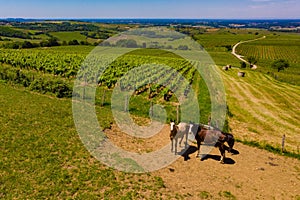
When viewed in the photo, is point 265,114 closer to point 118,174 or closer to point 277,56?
point 118,174

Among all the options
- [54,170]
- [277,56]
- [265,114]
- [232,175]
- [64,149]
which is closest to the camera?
[54,170]

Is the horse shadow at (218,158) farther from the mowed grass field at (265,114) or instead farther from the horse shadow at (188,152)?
the mowed grass field at (265,114)

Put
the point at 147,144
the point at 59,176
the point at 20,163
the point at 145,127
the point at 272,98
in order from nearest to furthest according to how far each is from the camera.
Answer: the point at 59,176 < the point at 20,163 < the point at 147,144 < the point at 145,127 < the point at 272,98

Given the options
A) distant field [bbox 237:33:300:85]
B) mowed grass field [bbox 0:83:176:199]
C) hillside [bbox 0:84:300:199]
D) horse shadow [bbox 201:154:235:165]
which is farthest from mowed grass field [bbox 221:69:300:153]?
distant field [bbox 237:33:300:85]

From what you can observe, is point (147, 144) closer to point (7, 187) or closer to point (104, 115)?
point (104, 115)

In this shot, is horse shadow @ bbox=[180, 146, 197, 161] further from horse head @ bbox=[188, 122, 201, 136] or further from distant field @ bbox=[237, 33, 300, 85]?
distant field @ bbox=[237, 33, 300, 85]

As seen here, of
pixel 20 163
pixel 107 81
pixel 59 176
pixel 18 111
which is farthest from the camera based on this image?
pixel 107 81

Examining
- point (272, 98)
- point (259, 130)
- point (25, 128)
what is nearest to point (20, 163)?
point (25, 128)

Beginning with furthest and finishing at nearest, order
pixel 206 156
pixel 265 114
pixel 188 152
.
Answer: pixel 265 114
pixel 188 152
pixel 206 156

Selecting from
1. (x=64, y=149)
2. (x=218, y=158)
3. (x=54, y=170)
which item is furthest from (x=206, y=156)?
(x=54, y=170)
